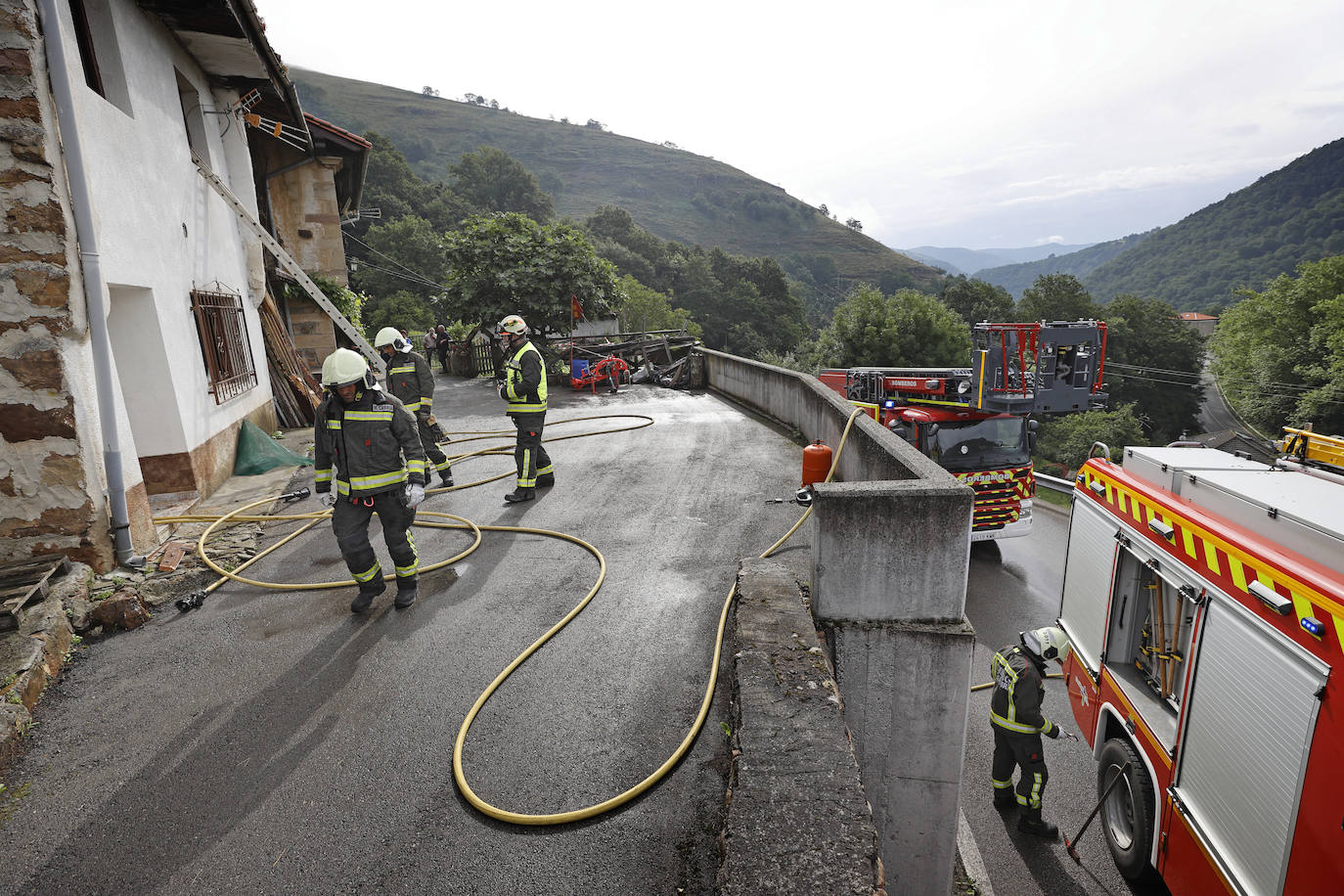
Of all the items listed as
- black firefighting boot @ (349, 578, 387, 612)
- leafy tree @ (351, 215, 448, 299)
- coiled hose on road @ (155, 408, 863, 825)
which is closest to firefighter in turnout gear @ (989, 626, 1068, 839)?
coiled hose on road @ (155, 408, 863, 825)

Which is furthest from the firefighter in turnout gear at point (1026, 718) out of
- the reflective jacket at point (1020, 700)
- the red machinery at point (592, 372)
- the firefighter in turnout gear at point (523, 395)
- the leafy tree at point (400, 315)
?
the leafy tree at point (400, 315)

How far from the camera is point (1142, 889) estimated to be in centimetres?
470

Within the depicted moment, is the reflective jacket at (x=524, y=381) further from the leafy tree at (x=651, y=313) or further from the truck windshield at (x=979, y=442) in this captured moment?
the leafy tree at (x=651, y=313)

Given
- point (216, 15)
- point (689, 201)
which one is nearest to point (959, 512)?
point (216, 15)

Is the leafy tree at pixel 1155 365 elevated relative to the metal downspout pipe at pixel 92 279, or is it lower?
lower

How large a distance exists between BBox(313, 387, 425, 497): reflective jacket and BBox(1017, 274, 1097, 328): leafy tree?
6049 cm

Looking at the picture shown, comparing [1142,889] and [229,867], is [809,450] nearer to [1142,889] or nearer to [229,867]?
[1142,889]

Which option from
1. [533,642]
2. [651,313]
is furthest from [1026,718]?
[651,313]

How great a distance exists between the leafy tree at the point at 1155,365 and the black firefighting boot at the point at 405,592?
200 ft

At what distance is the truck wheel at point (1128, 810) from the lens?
4.40m

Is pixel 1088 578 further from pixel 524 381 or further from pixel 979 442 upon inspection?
pixel 524 381

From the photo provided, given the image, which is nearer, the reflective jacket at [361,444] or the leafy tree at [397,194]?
the reflective jacket at [361,444]

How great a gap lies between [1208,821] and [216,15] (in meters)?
11.2

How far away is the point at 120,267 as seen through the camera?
Result: 215 inches
